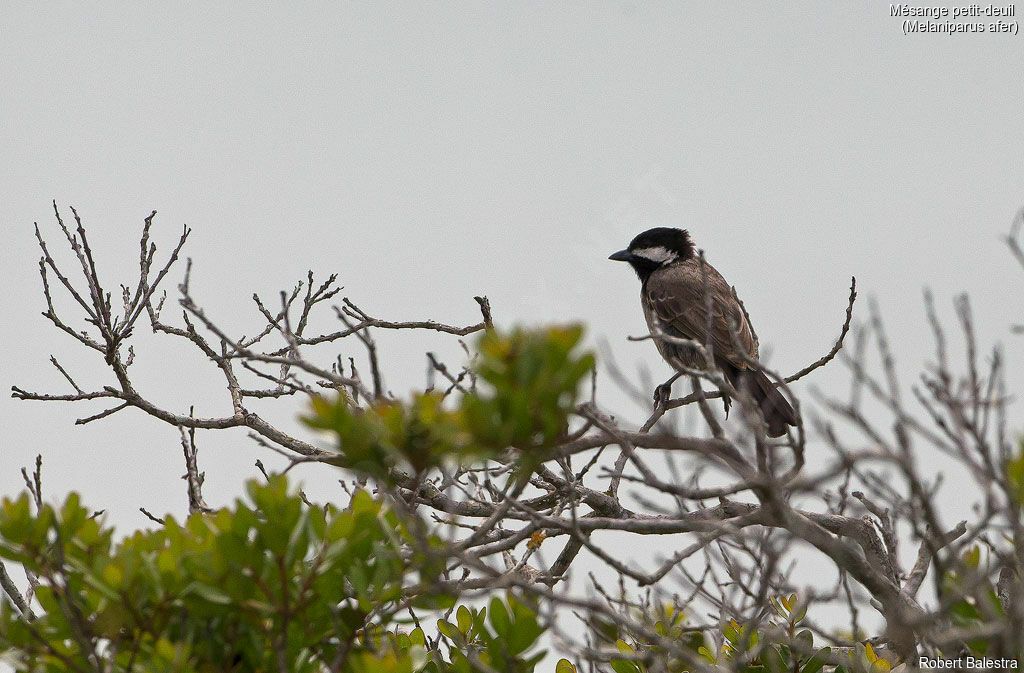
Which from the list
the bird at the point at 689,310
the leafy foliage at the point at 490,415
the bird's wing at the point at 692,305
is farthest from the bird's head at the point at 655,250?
the leafy foliage at the point at 490,415

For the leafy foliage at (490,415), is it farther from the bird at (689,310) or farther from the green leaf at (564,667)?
the bird at (689,310)

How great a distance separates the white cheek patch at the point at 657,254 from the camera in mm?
8883

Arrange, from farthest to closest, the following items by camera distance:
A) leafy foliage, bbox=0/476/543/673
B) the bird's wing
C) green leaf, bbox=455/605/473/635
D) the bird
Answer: the bird's wing, the bird, green leaf, bbox=455/605/473/635, leafy foliage, bbox=0/476/543/673

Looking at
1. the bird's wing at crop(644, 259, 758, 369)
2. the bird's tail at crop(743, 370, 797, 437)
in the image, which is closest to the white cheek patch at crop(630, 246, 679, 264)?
the bird's wing at crop(644, 259, 758, 369)

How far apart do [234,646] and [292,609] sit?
0.67ft

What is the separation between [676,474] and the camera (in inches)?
135

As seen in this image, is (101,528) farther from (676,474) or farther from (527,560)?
(527,560)

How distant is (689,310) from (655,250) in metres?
1.46

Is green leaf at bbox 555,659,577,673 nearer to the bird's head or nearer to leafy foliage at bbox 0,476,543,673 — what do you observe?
leafy foliage at bbox 0,476,543,673

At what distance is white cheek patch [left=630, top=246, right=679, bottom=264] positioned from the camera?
8883 millimetres

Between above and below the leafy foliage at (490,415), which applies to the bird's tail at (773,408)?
above
